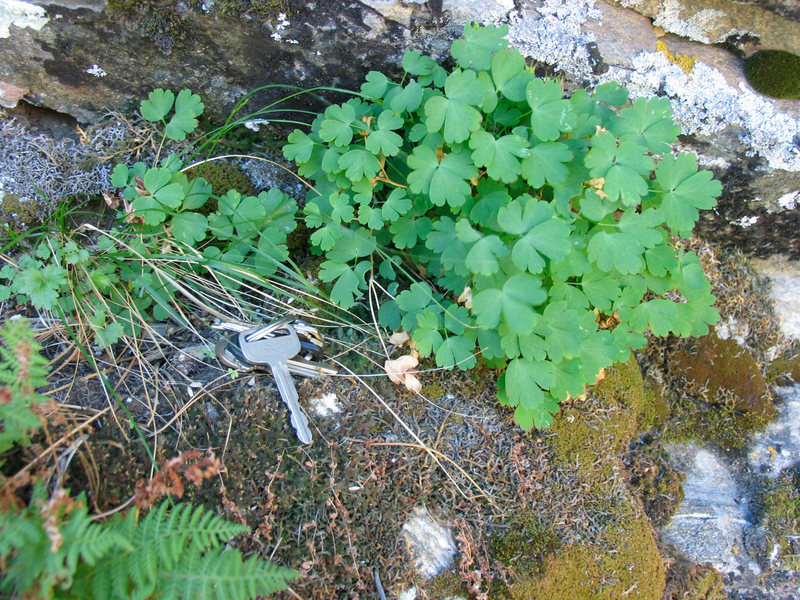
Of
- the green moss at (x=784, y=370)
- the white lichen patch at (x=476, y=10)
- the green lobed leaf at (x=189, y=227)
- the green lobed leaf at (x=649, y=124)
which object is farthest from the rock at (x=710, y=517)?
the green lobed leaf at (x=189, y=227)

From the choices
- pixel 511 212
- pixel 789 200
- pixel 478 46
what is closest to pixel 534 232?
pixel 511 212

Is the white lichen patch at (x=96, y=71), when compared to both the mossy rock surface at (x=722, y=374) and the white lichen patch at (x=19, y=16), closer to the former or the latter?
the white lichen patch at (x=19, y=16)

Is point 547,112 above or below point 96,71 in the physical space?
above

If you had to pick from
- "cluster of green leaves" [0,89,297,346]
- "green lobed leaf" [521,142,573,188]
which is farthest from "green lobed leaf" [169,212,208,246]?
"green lobed leaf" [521,142,573,188]

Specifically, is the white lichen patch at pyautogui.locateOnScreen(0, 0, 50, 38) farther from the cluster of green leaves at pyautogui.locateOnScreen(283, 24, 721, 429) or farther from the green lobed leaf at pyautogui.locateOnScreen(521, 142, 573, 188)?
the green lobed leaf at pyautogui.locateOnScreen(521, 142, 573, 188)

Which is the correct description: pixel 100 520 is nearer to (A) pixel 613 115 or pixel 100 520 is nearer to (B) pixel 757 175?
(A) pixel 613 115

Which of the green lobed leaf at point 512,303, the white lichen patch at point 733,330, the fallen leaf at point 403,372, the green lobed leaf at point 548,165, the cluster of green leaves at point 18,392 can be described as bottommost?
the fallen leaf at point 403,372

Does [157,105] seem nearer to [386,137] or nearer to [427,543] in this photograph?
[386,137]
